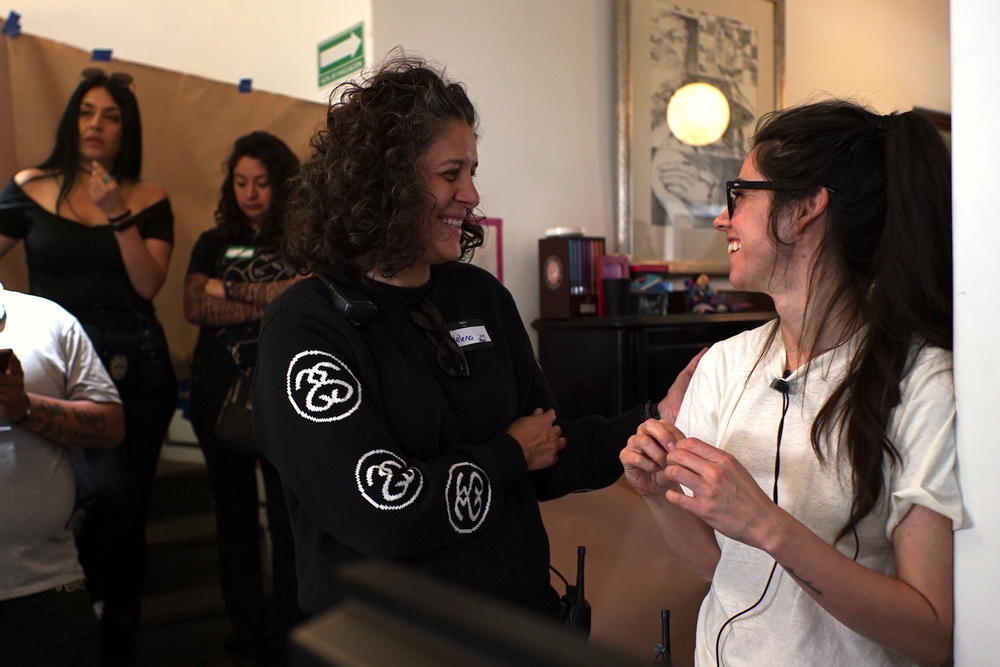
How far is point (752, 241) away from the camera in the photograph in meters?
1.23

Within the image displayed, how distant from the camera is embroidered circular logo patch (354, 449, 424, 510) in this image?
1.25m

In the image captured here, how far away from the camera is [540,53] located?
362 centimetres

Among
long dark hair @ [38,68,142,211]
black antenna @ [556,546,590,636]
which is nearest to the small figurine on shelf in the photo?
black antenna @ [556,546,590,636]

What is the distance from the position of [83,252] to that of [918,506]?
91.7 inches

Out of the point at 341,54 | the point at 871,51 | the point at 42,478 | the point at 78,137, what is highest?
the point at 871,51

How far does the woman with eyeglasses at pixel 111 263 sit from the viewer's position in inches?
93.8

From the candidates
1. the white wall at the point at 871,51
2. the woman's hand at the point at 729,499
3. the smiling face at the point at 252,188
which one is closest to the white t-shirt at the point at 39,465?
the smiling face at the point at 252,188

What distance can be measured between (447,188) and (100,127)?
1641 millimetres

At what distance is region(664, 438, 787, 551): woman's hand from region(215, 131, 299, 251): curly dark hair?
2.13 meters

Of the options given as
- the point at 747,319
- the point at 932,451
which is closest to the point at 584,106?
the point at 747,319

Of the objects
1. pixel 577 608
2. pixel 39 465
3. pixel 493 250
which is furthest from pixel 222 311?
pixel 577 608

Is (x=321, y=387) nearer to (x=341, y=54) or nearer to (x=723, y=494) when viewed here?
(x=723, y=494)

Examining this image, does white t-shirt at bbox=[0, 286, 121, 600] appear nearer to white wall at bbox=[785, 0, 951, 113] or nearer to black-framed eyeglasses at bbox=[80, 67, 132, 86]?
black-framed eyeglasses at bbox=[80, 67, 132, 86]

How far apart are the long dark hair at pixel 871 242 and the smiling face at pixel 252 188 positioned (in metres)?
2.06
